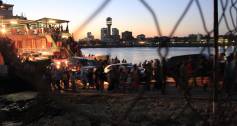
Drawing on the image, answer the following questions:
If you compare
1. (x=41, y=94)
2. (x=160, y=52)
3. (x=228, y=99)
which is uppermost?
(x=160, y=52)

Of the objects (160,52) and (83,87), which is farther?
(83,87)

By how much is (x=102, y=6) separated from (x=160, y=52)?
73cm

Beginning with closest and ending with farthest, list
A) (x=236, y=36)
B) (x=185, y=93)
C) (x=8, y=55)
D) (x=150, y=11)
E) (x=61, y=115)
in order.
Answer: (x=8, y=55)
(x=150, y=11)
(x=185, y=93)
(x=236, y=36)
(x=61, y=115)

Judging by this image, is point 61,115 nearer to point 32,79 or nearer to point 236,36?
point 236,36

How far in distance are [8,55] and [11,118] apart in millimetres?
17529

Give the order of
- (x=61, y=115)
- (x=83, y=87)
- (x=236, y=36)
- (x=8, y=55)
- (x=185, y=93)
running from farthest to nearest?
(x=83, y=87), (x=61, y=115), (x=236, y=36), (x=185, y=93), (x=8, y=55)

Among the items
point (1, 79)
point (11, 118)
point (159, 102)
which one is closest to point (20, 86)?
point (1, 79)

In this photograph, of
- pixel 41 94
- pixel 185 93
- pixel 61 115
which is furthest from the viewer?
pixel 61 115

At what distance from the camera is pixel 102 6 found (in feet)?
7.47

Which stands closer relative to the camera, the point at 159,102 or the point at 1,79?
the point at 159,102

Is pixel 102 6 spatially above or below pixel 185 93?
above

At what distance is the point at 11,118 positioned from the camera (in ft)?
62.0

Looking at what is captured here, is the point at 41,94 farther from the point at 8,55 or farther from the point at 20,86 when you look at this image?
the point at 20,86

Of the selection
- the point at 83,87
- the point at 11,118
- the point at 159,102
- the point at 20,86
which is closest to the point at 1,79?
the point at 20,86
